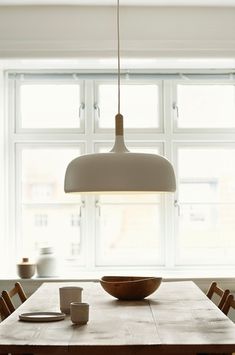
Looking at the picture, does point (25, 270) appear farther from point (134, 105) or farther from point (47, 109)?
point (134, 105)

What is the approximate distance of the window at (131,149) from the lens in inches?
213

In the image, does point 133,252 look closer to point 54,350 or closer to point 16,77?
point 16,77

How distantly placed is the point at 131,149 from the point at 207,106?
30.4 inches

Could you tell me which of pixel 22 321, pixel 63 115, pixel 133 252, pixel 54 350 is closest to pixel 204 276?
pixel 133 252

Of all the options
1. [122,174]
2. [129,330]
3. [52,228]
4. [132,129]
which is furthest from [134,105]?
[129,330]

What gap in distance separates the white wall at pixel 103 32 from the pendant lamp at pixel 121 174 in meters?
2.23

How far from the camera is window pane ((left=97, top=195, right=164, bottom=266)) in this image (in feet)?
17.8

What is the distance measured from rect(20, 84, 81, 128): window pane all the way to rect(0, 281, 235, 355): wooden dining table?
203 cm

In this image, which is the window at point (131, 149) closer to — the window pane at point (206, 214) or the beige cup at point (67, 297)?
the window pane at point (206, 214)

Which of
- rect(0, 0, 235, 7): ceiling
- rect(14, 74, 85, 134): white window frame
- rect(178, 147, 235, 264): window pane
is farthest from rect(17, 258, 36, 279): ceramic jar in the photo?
rect(0, 0, 235, 7): ceiling

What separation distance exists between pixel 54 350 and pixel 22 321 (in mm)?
583

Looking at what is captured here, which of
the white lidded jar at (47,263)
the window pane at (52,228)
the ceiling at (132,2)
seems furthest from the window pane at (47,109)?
the white lidded jar at (47,263)

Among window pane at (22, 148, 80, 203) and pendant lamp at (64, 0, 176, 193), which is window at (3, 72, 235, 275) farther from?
pendant lamp at (64, 0, 176, 193)

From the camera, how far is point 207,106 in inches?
218
